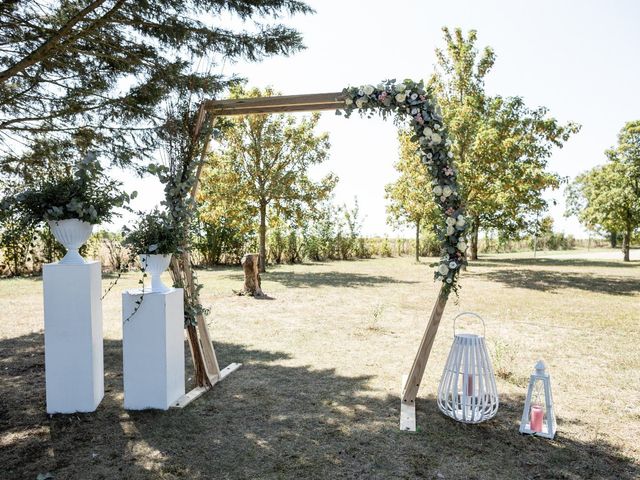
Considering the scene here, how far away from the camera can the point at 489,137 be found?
477 inches

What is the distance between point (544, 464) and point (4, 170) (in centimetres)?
614

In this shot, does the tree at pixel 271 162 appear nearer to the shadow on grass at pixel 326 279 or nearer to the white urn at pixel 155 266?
the shadow on grass at pixel 326 279

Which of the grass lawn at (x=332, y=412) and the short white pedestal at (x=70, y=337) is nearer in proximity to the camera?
the grass lawn at (x=332, y=412)

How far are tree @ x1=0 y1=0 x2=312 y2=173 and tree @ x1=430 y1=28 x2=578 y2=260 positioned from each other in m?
7.93

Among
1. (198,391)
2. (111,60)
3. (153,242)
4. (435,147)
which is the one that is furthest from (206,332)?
(111,60)

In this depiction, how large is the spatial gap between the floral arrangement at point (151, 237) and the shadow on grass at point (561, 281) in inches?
380

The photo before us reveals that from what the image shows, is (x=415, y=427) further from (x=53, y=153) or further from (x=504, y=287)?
(x=504, y=287)

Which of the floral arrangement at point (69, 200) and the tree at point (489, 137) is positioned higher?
the tree at point (489, 137)

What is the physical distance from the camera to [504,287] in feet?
37.4

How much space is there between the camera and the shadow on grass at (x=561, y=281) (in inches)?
436

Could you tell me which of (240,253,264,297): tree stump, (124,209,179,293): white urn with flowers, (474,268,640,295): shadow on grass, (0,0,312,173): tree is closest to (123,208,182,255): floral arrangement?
(124,209,179,293): white urn with flowers

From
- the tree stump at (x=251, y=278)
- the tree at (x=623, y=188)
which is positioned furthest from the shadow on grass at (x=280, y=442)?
the tree at (x=623, y=188)

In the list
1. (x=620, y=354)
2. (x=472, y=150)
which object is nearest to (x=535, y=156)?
(x=472, y=150)

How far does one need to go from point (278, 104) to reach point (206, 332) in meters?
2.18
